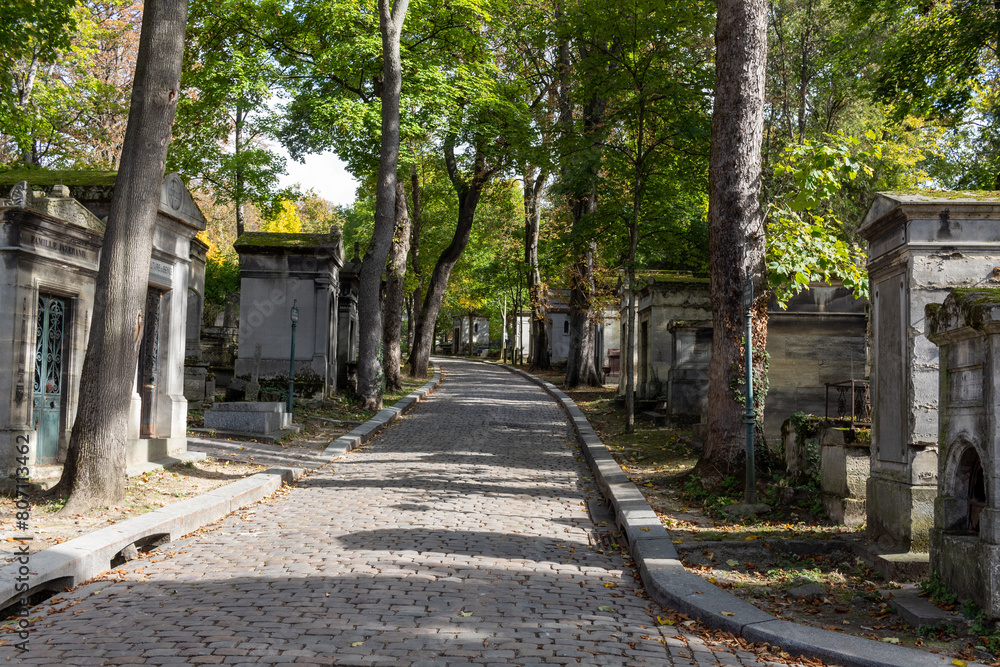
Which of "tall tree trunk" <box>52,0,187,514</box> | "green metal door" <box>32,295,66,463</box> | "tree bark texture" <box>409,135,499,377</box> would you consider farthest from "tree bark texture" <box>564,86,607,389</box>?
"green metal door" <box>32,295,66,463</box>

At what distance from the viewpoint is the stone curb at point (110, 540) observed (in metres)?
5.40

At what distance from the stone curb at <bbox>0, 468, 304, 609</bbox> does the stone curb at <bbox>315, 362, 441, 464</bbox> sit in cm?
340

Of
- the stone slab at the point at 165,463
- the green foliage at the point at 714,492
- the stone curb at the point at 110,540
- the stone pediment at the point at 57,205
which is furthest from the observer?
the stone slab at the point at 165,463

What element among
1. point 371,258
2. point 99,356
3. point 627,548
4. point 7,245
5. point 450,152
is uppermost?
point 450,152

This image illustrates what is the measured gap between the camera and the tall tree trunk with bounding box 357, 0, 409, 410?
17906 mm

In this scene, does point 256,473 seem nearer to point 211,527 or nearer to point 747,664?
point 211,527

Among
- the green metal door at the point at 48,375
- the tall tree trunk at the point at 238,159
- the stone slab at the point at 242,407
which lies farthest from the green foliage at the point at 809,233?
the tall tree trunk at the point at 238,159

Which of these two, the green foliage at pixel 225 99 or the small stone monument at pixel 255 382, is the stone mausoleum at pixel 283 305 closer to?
the small stone monument at pixel 255 382

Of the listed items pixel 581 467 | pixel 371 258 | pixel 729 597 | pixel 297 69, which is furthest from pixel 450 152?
pixel 729 597

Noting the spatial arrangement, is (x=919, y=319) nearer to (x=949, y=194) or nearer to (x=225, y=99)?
(x=949, y=194)

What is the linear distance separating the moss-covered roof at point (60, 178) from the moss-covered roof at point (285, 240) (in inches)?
370

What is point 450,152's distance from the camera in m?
26.8

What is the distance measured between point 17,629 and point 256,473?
5833mm

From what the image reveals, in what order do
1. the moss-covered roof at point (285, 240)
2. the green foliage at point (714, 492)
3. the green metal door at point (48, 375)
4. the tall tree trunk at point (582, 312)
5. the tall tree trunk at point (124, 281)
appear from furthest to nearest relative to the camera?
the tall tree trunk at point (582, 312), the moss-covered roof at point (285, 240), the green foliage at point (714, 492), the green metal door at point (48, 375), the tall tree trunk at point (124, 281)
